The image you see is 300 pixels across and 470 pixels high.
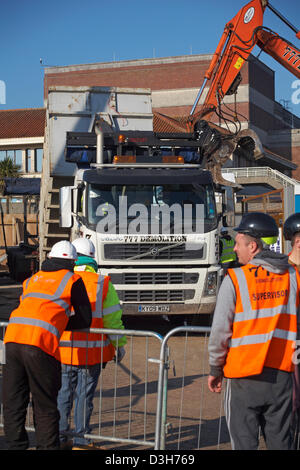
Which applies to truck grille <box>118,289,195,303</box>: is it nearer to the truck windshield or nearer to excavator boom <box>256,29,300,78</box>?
the truck windshield

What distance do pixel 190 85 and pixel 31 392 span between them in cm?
6440

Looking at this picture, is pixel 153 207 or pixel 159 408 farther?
pixel 153 207

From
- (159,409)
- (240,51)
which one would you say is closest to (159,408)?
(159,409)

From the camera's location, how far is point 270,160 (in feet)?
195

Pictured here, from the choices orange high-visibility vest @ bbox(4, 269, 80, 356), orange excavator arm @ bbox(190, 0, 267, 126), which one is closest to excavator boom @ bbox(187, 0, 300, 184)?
orange excavator arm @ bbox(190, 0, 267, 126)

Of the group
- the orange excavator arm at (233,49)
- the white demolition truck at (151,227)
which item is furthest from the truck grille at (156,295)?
the orange excavator arm at (233,49)

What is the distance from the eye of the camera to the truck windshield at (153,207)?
1068 centimetres

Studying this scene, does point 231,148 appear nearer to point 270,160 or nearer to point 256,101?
point 270,160

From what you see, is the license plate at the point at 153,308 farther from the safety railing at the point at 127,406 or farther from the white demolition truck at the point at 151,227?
the safety railing at the point at 127,406

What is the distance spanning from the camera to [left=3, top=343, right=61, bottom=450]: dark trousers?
15.4 feet

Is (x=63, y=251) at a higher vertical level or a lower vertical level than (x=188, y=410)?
higher

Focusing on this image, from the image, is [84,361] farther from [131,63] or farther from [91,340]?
[131,63]

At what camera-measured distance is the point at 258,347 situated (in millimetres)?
3842

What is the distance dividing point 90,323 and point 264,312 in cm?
170
